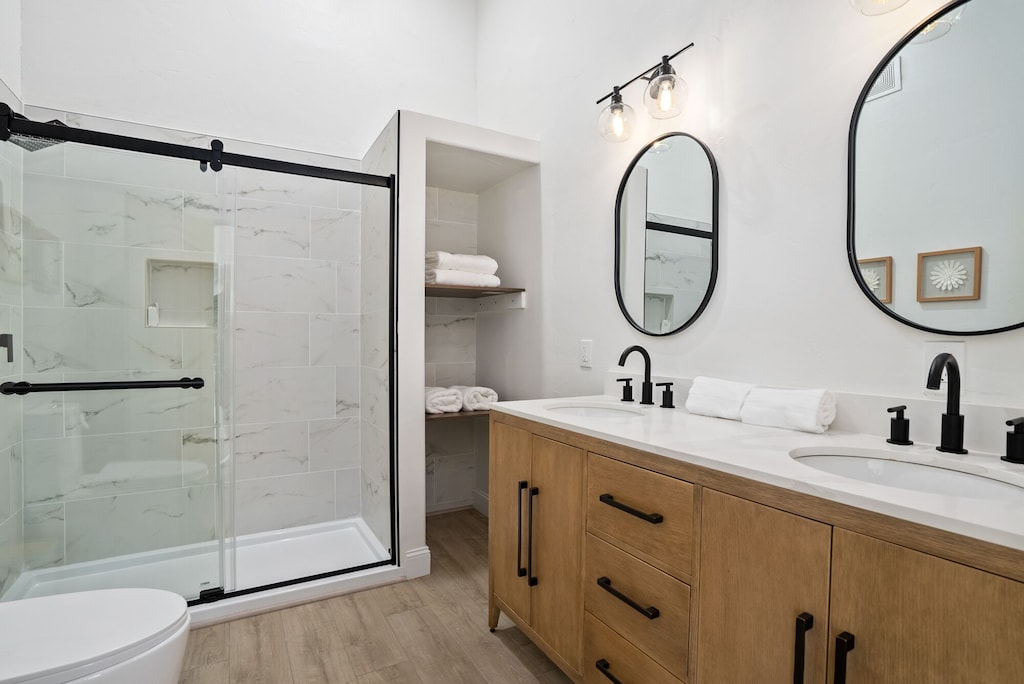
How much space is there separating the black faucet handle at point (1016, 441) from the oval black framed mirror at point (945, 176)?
21 centimetres

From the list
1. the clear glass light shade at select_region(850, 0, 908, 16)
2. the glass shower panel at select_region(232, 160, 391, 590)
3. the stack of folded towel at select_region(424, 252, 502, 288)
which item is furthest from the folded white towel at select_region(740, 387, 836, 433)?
the glass shower panel at select_region(232, 160, 391, 590)

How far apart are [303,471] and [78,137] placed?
1774mm

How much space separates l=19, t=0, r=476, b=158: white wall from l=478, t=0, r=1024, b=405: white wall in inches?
45.1

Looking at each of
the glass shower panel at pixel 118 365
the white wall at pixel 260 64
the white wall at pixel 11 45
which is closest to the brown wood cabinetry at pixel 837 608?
the glass shower panel at pixel 118 365

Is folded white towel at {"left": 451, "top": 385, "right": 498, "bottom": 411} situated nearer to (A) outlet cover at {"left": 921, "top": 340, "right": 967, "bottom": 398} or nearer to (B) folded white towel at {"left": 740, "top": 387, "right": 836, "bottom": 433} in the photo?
(B) folded white towel at {"left": 740, "top": 387, "right": 836, "bottom": 433}

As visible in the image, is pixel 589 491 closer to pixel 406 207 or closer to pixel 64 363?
pixel 406 207

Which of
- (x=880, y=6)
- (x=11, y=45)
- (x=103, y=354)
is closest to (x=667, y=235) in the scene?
(x=880, y=6)

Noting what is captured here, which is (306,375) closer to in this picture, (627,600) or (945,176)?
(627,600)

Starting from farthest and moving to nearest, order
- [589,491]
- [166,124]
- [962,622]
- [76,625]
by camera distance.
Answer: [166,124], [589,491], [76,625], [962,622]

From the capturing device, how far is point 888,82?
1.23 m

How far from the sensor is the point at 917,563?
71cm

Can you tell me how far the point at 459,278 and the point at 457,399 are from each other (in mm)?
613

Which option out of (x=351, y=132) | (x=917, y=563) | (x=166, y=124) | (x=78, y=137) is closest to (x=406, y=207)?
(x=351, y=132)

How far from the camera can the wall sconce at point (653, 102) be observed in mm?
1655
